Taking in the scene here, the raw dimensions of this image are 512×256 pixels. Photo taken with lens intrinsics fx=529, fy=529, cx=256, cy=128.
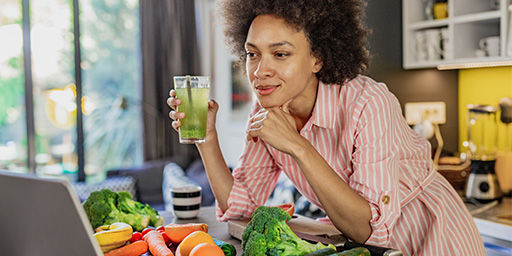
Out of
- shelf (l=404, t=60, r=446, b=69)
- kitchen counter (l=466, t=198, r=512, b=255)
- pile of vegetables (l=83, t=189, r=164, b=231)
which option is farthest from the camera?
shelf (l=404, t=60, r=446, b=69)

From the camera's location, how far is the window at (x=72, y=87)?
16.3ft

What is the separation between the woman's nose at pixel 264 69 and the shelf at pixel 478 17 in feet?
7.43

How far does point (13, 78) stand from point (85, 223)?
15.4ft

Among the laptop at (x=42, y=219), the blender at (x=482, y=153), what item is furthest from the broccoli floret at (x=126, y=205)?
the blender at (x=482, y=153)

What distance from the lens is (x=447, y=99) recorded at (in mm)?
3820

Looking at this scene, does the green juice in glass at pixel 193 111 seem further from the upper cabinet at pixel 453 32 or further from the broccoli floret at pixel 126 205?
the upper cabinet at pixel 453 32

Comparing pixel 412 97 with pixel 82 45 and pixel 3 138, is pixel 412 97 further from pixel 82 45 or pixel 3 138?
pixel 3 138

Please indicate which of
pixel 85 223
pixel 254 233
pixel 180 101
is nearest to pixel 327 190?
pixel 254 233

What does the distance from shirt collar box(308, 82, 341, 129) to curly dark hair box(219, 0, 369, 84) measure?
0.09ft

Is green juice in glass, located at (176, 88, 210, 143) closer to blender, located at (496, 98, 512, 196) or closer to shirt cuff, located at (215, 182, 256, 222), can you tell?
shirt cuff, located at (215, 182, 256, 222)

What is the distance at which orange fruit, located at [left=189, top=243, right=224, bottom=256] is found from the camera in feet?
3.37

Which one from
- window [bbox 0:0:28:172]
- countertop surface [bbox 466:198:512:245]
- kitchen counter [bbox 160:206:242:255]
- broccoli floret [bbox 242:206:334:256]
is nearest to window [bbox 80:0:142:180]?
window [bbox 0:0:28:172]

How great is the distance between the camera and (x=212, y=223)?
171cm

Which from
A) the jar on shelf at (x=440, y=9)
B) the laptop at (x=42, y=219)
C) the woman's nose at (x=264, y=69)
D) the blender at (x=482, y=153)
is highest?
the jar on shelf at (x=440, y=9)
